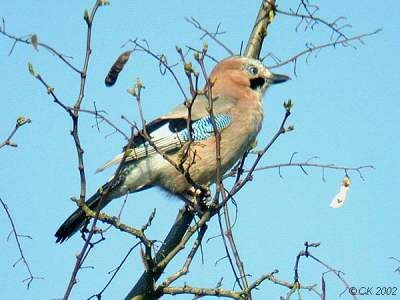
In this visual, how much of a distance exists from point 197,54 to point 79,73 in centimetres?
63

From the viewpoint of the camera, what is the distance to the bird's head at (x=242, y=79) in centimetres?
723

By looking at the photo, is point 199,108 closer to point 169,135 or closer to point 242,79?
point 169,135

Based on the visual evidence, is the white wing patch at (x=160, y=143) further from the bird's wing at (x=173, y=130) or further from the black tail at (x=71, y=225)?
the black tail at (x=71, y=225)

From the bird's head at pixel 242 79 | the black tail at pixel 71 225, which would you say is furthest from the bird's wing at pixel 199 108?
the black tail at pixel 71 225

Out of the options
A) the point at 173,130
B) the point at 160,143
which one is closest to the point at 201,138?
the point at 173,130

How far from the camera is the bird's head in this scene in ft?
23.7

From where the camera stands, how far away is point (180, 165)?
14.4 ft

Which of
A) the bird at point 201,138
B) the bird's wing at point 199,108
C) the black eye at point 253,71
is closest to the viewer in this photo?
the bird at point 201,138

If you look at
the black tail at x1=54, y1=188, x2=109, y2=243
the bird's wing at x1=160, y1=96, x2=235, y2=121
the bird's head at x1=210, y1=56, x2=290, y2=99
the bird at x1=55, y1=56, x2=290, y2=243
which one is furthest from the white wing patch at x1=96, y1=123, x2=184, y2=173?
the bird's head at x1=210, y1=56, x2=290, y2=99

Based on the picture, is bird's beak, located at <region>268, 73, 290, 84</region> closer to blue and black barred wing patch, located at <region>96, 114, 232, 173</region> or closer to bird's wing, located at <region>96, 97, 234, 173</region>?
bird's wing, located at <region>96, 97, 234, 173</region>

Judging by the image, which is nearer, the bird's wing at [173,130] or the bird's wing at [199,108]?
the bird's wing at [173,130]

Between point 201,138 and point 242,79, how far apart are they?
1.19 meters

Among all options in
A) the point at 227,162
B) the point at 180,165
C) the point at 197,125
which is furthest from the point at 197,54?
the point at 227,162

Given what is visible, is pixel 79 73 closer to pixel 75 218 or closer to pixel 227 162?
pixel 75 218
